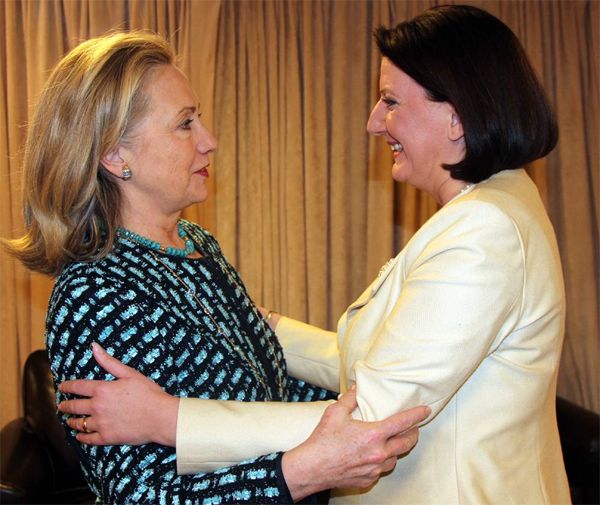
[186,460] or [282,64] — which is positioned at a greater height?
[282,64]

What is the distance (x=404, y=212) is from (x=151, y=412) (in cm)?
242

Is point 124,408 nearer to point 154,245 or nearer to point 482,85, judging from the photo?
point 154,245

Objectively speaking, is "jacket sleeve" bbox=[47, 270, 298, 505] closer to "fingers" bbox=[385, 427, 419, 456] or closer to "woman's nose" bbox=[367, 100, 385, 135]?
"fingers" bbox=[385, 427, 419, 456]

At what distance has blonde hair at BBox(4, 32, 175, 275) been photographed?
1.62 metres


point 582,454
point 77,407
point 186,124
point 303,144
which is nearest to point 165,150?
point 186,124

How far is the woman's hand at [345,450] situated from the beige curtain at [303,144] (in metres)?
2.15

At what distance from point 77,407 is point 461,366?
2.52 feet

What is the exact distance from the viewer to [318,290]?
11.8ft

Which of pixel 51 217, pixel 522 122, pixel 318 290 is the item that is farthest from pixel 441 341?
pixel 318 290

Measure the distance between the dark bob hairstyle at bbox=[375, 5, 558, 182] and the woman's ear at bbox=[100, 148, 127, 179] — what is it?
691 mm

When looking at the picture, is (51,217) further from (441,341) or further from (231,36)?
(231,36)

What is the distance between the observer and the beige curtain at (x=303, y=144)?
3432 millimetres

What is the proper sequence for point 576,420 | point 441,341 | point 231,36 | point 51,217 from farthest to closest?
point 231,36, point 576,420, point 51,217, point 441,341

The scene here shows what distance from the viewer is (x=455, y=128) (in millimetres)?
1595
